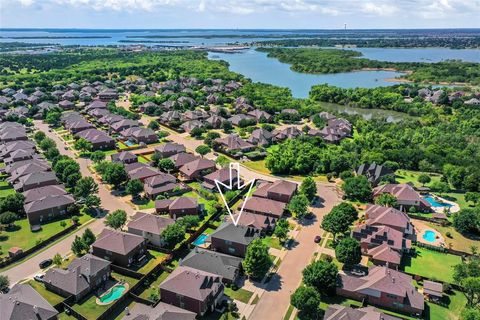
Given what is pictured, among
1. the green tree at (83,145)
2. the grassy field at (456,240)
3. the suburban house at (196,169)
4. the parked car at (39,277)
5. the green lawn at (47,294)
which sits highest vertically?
the green tree at (83,145)

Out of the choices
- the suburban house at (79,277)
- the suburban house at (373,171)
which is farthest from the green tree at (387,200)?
the suburban house at (79,277)

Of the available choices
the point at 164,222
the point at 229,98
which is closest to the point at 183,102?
the point at 229,98

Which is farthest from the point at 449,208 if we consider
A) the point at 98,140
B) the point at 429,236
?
the point at 98,140

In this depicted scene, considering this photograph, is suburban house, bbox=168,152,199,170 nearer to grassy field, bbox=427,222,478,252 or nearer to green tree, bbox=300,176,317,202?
green tree, bbox=300,176,317,202

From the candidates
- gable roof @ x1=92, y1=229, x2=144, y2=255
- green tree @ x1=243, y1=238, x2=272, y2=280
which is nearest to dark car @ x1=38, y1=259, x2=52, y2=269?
gable roof @ x1=92, y1=229, x2=144, y2=255

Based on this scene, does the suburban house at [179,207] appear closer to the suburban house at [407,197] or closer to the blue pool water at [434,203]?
the suburban house at [407,197]
